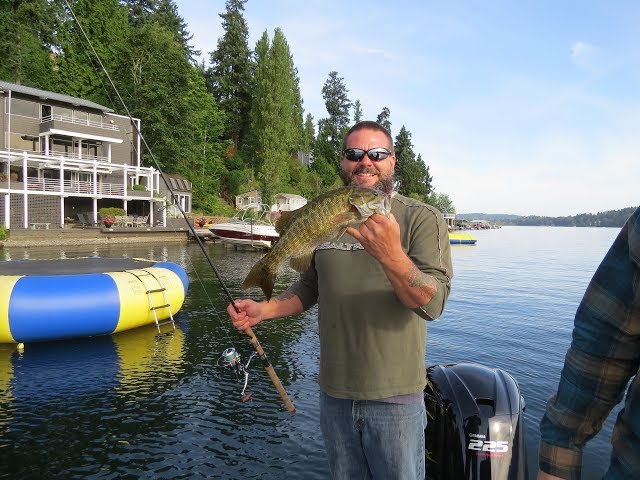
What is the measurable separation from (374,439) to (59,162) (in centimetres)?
4676

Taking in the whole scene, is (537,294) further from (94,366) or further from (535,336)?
(94,366)

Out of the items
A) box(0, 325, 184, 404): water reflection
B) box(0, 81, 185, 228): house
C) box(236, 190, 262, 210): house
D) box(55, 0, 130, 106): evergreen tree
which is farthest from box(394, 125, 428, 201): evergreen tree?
box(0, 325, 184, 404): water reflection

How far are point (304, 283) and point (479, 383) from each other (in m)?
2.06

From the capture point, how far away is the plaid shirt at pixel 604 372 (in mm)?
1253

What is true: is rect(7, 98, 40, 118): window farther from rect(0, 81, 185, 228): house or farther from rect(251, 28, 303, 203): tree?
rect(251, 28, 303, 203): tree

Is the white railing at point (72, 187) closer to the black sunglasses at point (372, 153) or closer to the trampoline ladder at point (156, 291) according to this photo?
the trampoline ladder at point (156, 291)

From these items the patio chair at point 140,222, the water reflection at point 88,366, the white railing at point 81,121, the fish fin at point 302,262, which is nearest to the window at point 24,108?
the white railing at point 81,121

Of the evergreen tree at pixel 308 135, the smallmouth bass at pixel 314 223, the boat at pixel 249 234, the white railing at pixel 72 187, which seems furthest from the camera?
the evergreen tree at pixel 308 135

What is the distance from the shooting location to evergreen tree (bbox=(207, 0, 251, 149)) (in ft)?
249

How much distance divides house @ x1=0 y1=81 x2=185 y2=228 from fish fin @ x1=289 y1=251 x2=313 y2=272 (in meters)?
41.3

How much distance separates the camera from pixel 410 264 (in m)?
2.54

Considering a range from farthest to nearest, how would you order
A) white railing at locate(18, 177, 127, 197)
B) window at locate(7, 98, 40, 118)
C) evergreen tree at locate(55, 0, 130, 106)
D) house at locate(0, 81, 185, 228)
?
evergreen tree at locate(55, 0, 130, 106) < window at locate(7, 98, 40, 118) < white railing at locate(18, 177, 127, 197) < house at locate(0, 81, 185, 228)

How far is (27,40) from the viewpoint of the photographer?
186 ft

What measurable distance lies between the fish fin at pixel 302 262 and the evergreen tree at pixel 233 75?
7591cm
